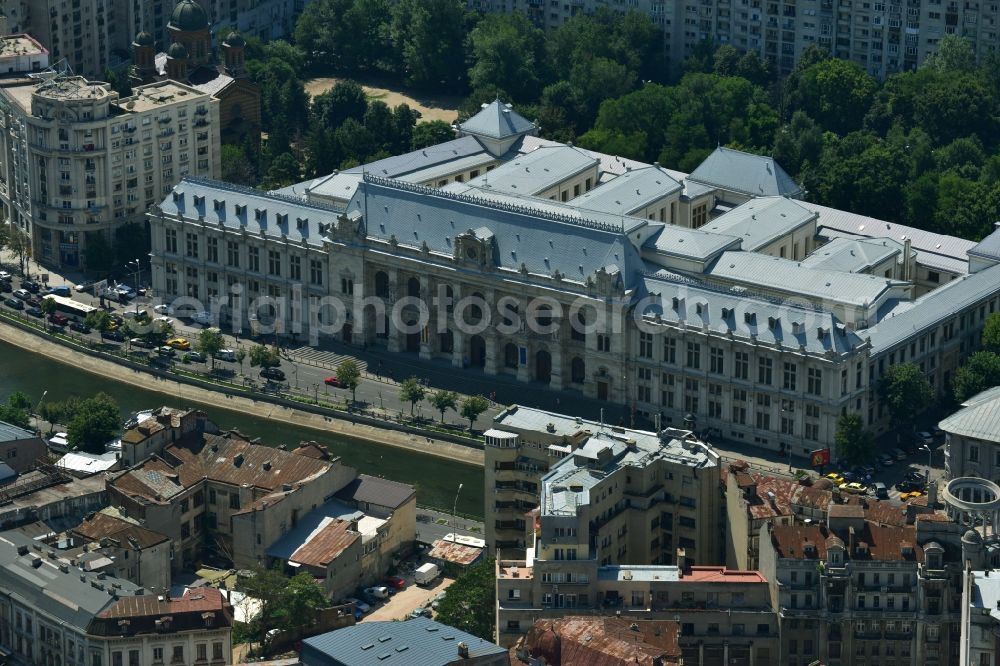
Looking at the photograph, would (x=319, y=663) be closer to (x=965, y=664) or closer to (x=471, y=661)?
(x=471, y=661)

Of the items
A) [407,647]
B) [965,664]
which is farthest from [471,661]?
[965,664]

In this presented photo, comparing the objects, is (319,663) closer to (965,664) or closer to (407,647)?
(407,647)

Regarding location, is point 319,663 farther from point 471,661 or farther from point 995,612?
point 995,612

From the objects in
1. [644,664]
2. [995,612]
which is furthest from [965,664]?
[644,664]

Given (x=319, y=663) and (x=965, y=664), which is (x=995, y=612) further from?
(x=319, y=663)

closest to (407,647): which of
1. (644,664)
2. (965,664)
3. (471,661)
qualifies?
(471,661)

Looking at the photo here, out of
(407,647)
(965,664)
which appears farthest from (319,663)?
(965,664)
